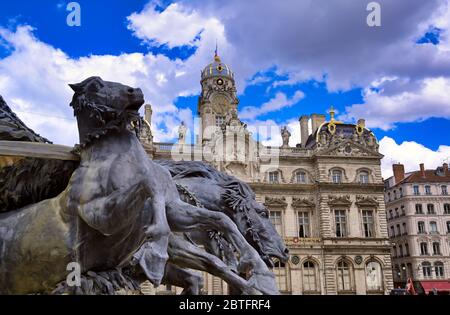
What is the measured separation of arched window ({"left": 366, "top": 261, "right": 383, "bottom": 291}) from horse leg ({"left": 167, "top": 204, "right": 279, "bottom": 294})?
1342 inches

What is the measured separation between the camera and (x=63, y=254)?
523 cm

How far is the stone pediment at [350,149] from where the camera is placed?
3959 cm

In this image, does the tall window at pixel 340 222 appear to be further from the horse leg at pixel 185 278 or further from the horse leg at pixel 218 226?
the horse leg at pixel 218 226

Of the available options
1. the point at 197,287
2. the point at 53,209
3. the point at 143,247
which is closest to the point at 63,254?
the point at 53,209

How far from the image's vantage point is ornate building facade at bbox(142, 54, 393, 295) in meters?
36.6

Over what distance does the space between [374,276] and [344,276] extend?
7.62 feet

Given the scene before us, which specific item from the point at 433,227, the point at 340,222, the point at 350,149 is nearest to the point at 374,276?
the point at 340,222

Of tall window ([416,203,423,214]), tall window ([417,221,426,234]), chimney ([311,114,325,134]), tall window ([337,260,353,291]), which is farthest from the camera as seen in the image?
tall window ([416,203,423,214])

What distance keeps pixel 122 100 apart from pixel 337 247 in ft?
111

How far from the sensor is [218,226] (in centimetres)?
516

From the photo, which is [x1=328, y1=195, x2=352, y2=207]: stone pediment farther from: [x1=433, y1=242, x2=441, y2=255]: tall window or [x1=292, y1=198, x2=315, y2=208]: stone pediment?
[x1=433, y1=242, x2=441, y2=255]: tall window

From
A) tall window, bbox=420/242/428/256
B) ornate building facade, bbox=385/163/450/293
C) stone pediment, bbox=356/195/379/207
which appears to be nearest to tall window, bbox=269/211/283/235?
stone pediment, bbox=356/195/379/207

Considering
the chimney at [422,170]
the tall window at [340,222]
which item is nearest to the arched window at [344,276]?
the tall window at [340,222]
